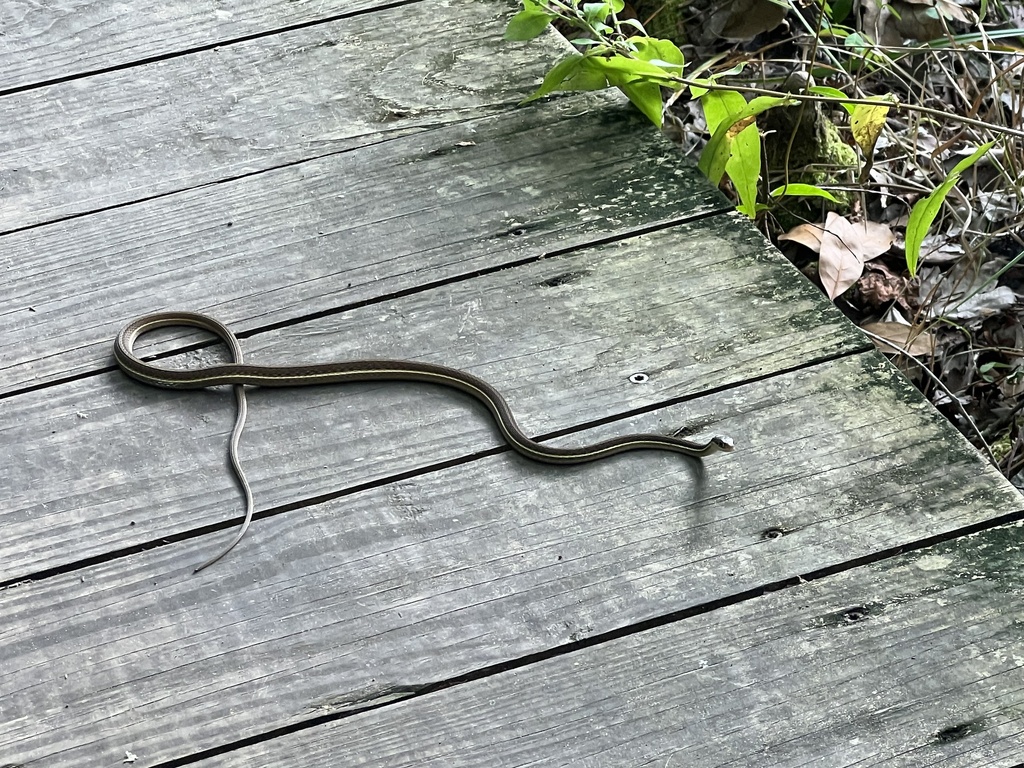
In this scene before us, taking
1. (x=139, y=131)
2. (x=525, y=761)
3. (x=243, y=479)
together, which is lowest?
(x=525, y=761)

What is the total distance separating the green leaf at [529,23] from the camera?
281cm

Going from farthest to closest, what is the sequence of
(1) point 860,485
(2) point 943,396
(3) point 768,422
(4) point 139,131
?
(2) point 943,396
(4) point 139,131
(3) point 768,422
(1) point 860,485

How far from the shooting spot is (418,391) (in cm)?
227

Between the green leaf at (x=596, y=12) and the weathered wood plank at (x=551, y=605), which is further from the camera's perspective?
the green leaf at (x=596, y=12)

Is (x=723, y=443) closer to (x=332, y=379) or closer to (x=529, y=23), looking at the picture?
(x=332, y=379)

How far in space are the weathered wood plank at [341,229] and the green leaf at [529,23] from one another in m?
0.22

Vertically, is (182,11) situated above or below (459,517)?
above

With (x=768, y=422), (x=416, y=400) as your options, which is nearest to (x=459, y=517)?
(x=416, y=400)

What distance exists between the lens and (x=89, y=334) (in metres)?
2.41

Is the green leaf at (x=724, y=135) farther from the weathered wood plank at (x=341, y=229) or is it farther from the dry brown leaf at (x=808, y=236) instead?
the dry brown leaf at (x=808, y=236)

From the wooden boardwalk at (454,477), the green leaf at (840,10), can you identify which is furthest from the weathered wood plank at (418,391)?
the green leaf at (840,10)

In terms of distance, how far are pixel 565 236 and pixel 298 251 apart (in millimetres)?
653

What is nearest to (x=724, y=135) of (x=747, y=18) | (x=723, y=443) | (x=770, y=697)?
(x=723, y=443)

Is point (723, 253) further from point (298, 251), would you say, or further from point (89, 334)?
point (89, 334)
